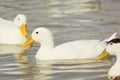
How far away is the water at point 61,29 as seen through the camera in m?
12.6

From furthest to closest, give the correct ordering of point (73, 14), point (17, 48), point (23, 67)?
point (73, 14) → point (17, 48) → point (23, 67)

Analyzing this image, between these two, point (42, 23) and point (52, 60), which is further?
point (42, 23)

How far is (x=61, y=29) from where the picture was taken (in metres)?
17.0

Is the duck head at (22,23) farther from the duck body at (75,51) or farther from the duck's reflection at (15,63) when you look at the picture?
the duck body at (75,51)

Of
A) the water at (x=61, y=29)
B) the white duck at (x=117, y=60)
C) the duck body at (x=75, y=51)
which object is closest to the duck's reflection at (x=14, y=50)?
the water at (x=61, y=29)

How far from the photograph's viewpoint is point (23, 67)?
1325cm

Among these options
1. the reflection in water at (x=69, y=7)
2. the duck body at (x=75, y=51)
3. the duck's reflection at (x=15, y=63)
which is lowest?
the duck's reflection at (x=15, y=63)

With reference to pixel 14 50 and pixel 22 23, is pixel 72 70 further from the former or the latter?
pixel 22 23

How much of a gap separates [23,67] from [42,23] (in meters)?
4.65

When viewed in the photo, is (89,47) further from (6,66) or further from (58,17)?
(58,17)

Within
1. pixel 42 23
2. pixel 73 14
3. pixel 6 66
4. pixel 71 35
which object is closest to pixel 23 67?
pixel 6 66

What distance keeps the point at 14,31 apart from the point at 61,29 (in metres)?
1.41

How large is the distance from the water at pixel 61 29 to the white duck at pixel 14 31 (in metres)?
0.49

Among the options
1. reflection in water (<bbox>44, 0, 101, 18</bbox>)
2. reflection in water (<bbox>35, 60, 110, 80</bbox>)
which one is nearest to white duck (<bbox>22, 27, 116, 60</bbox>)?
reflection in water (<bbox>35, 60, 110, 80</bbox>)
